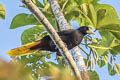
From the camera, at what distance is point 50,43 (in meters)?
2.82

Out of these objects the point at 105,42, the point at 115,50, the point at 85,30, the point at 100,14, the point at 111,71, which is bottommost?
the point at 111,71

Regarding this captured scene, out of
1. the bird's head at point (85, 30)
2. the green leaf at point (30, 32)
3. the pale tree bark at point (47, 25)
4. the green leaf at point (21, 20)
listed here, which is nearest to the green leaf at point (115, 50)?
the bird's head at point (85, 30)

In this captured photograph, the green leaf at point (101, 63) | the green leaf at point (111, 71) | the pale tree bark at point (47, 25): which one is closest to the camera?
the pale tree bark at point (47, 25)

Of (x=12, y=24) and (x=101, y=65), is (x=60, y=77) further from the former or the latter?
(x=101, y=65)

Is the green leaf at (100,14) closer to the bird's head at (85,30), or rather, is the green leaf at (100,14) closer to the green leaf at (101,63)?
the bird's head at (85,30)

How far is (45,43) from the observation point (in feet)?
9.21

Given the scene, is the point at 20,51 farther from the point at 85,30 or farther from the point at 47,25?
the point at 47,25

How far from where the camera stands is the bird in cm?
260

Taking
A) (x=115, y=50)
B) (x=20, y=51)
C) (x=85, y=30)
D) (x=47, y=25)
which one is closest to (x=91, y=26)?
(x=85, y=30)

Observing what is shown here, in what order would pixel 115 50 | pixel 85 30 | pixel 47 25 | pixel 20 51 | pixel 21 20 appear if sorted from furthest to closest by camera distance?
pixel 21 20 < pixel 115 50 < pixel 85 30 < pixel 20 51 < pixel 47 25

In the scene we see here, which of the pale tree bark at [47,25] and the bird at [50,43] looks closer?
the pale tree bark at [47,25]

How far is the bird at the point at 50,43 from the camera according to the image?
2.60 meters

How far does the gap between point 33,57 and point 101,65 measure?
1.04 meters

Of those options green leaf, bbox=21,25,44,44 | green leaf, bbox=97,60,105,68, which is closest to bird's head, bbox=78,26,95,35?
green leaf, bbox=21,25,44,44
